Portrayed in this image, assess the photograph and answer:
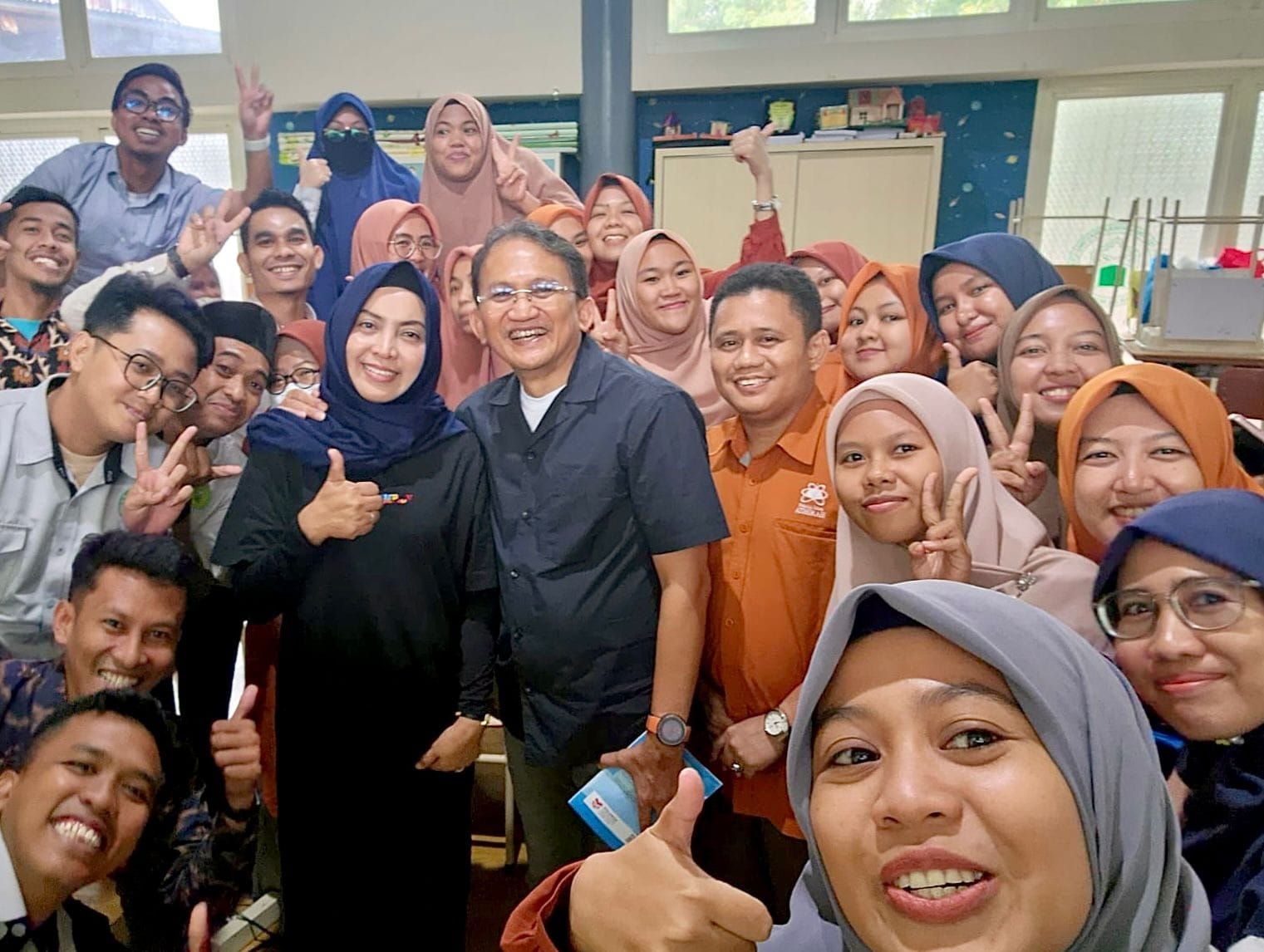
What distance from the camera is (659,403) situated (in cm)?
153

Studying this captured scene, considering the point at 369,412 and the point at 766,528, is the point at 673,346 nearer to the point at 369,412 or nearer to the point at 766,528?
the point at 766,528

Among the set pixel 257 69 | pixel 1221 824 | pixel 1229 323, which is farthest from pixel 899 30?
pixel 1221 824

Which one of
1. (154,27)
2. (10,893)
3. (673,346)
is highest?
(154,27)

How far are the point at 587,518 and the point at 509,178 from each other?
0.98m

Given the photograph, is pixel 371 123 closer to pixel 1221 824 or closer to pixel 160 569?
pixel 160 569

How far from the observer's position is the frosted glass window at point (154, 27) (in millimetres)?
1865

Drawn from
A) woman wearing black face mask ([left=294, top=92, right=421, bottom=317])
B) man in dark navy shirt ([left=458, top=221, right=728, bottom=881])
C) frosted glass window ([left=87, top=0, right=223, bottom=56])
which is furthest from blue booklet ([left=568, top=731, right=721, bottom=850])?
frosted glass window ([left=87, top=0, right=223, bottom=56])

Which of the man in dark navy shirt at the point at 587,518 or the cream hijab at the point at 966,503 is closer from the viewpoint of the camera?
the cream hijab at the point at 966,503

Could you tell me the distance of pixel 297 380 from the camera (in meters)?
1.66

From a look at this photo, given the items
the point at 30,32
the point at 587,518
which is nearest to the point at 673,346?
the point at 587,518

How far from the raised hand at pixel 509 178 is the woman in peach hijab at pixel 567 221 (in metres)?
0.05

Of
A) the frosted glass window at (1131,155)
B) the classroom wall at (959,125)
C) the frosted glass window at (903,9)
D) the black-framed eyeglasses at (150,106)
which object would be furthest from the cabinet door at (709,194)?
the black-framed eyeglasses at (150,106)

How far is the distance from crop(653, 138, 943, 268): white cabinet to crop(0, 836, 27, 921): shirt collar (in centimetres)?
353

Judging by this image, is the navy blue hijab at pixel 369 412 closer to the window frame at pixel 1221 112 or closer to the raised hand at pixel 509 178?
the raised hand at pixel 509 178
